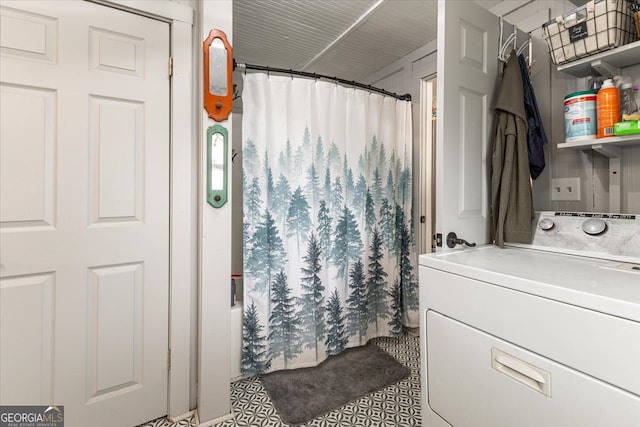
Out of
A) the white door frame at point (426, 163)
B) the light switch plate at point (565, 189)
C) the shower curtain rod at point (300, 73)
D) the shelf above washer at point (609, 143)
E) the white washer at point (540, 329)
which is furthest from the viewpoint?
the white door frame at point (426, 163)

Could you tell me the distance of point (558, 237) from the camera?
53.1 inches

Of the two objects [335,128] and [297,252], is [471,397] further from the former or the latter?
[335,128]

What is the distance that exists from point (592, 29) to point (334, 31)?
63.0 inches

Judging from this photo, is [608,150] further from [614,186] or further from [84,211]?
[84,211]

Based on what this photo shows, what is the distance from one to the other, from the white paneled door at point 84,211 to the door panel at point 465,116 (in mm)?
1368

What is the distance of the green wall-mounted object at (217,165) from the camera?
4.97 feet

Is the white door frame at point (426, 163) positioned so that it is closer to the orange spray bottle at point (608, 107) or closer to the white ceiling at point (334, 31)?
the white ceiling at point (334, 31)

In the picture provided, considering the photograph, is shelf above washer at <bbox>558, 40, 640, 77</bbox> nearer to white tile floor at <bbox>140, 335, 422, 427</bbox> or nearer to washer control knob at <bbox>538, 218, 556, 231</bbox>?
washer control knob at <bbox>538, 218, 556, 231</bbox>

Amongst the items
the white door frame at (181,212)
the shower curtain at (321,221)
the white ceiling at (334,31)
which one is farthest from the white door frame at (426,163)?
the white door frame at (181,212)

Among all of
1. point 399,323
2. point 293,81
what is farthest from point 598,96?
point 399,323

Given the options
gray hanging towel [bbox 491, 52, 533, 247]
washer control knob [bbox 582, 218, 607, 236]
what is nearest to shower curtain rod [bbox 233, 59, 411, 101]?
gray hanging towel [bbox 491, 52, 533, 247]

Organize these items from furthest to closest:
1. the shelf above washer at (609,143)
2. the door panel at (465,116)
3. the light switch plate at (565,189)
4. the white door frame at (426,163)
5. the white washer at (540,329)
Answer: the white door frame at (426,163)
the light switch plate at (565,189)
the door panel at (465,116)
the shelf above washer at (609,143)
the white washer at (540,329)

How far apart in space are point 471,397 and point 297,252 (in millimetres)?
1261

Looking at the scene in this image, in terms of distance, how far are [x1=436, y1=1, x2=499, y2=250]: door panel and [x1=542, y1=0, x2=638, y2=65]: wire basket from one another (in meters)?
0.28
